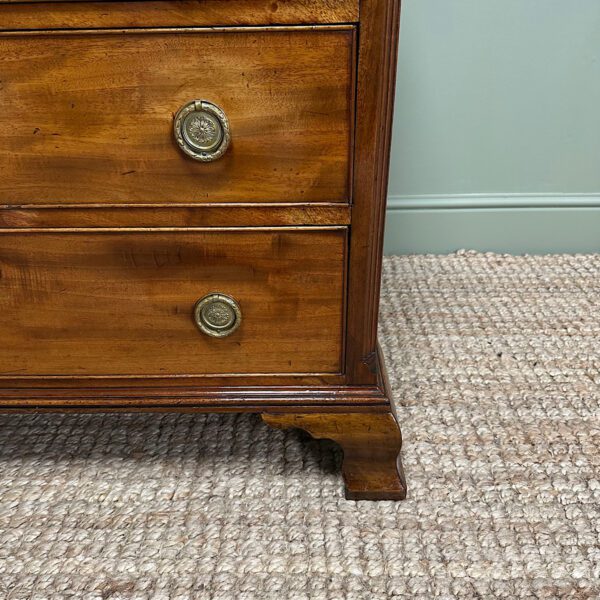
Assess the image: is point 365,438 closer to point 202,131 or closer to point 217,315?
point 217,315

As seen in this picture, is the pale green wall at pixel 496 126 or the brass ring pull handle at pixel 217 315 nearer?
the brass ring pull handle at pixel 217 315

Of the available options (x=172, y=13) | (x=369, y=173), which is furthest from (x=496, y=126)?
(x=172, y=13)

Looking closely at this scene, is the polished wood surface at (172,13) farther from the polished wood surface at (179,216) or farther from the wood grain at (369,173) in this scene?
the polished wood surface at (179,216)

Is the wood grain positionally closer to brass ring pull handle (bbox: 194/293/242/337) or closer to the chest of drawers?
the chest of drawers

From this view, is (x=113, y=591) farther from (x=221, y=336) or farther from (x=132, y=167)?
(x=132, y=167)

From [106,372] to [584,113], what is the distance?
3.55ft

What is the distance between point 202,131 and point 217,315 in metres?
0.20

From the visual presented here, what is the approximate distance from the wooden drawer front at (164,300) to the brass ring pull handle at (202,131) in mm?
88

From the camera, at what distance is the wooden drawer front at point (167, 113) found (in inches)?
25.6

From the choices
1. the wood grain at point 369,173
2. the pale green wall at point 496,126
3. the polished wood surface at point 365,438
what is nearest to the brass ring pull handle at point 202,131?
the wood grain at point 369,173

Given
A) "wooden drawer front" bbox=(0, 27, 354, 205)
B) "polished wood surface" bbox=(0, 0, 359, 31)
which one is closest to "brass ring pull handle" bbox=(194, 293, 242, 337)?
"wooden drawer front" bbox=(0, 27, 354, 205)

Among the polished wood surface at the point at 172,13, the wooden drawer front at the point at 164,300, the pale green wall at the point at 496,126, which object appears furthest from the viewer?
the pale green wall at the point at 496,126

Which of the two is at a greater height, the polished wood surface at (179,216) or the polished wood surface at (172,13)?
the polished wood surface at (172,13)

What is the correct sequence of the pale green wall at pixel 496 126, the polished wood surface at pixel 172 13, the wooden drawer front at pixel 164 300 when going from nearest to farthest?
1. the polished wood surface at pixel 172 13
2. the wooden drawer front at pixel 164 300
3. the pale green wall at pixel 496 126
